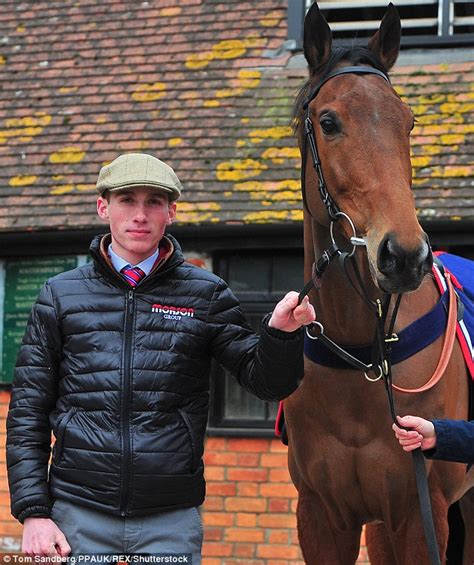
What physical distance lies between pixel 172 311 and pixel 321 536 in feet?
3.83

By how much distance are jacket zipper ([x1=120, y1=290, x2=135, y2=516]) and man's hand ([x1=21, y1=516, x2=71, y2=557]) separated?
0.69 feet

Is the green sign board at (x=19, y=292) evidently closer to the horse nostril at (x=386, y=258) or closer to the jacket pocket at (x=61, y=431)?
the jacket pocket at (x=61, y=431)

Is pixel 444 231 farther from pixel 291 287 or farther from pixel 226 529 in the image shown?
pixel 226 529

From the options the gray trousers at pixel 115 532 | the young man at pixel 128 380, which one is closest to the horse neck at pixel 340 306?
the young man at pixel 128 380

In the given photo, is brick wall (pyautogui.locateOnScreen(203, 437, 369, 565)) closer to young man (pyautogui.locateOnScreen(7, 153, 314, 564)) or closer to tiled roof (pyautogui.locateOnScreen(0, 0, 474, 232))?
tiled roof (pyautogui.locateOnScreen(0, 0, 474, 232))

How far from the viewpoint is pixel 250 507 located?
26.2ft

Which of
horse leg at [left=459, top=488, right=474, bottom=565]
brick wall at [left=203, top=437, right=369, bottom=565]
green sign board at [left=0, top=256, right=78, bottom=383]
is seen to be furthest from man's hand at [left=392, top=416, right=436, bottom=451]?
green sign board at [left=0, top=256, right=78, bottom=383]

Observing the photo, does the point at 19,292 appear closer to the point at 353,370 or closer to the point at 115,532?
the point at 353,370

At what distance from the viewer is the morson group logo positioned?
143 inches

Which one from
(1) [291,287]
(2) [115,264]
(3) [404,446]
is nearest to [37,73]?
(1) [291,287]

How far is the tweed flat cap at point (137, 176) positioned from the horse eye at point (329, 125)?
544 mm

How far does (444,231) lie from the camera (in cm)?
777

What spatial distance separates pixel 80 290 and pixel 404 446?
120cm

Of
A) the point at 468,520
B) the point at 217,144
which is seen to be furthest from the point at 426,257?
the point at 217,144
